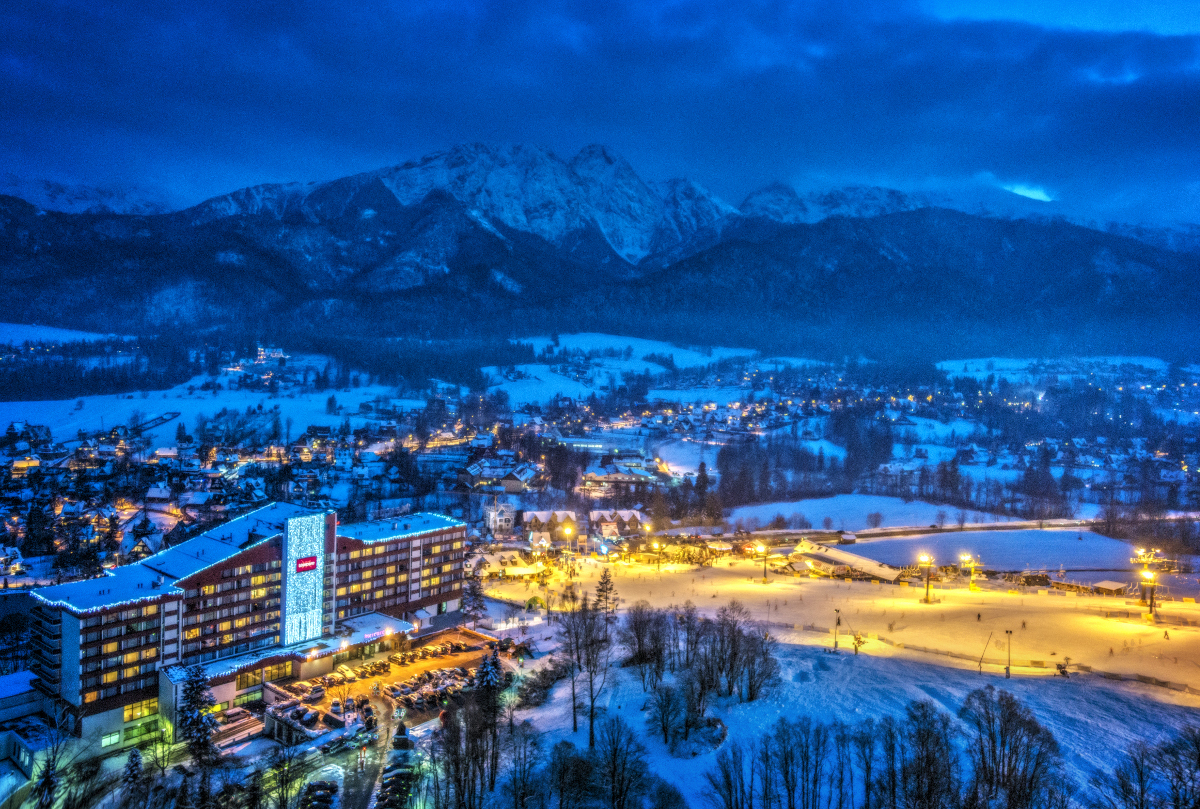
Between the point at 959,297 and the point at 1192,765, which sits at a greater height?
the point at 959,297

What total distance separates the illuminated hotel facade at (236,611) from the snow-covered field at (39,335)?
10814 centimetres

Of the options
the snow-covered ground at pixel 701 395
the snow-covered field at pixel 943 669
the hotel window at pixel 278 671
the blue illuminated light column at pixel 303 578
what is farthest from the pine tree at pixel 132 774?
the snow-covered ground at pixel 701 395

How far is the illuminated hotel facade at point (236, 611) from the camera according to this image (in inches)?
737

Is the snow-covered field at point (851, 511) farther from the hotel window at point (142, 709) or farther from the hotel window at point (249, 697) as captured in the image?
the hotel window at point (142, 709)

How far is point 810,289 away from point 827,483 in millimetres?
138182

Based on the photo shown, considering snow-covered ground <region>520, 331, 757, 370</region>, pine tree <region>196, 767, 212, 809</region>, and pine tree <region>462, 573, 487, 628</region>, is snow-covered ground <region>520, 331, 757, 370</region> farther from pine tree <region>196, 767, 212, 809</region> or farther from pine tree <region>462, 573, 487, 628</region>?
pine tree <region>196, 767, 212, 809</region>

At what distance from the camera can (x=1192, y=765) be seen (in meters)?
14.4

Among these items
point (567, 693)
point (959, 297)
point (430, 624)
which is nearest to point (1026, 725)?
point (567, 693)

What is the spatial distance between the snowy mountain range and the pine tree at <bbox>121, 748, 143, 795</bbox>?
13316 centimetres

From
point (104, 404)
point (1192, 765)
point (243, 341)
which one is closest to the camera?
point (1192, 765)

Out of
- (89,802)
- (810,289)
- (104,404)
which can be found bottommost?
(89,802)

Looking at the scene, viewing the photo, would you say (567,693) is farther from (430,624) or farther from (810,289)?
(810,289)

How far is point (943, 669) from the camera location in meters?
20.3

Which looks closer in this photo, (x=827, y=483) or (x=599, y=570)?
(x=599, y=570)
